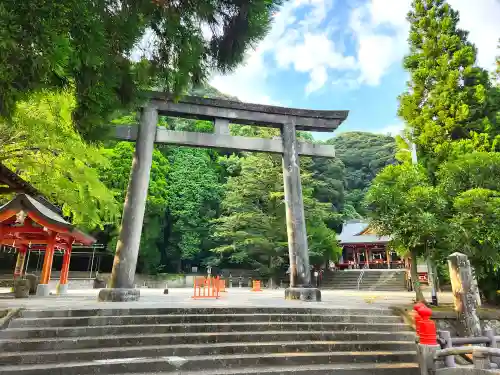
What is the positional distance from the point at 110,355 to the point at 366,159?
50.0 metres

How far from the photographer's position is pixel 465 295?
6.48m

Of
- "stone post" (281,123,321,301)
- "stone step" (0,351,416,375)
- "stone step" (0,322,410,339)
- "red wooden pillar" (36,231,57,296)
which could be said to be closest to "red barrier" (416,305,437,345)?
"stone step" (0,351,416,375)

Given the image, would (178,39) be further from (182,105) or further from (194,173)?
(194,173)

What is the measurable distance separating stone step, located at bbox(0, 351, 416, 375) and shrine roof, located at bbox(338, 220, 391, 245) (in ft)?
74.0

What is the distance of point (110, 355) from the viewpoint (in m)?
4.52

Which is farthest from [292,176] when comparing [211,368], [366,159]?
[366,159]

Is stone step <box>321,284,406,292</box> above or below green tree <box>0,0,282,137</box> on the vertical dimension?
below

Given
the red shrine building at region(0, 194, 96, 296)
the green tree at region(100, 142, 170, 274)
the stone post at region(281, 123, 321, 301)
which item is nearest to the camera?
the stone post at region(281, 123, 321, 301)

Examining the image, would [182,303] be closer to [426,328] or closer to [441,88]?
[426,328]

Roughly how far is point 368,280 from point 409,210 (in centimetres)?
1823

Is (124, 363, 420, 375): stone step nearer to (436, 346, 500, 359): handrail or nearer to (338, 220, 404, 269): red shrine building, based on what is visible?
(436, 346, 500, 359): handrail

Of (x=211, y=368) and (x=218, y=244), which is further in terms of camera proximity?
(x=218, y=244)

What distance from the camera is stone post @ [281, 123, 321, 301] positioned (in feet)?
28.2

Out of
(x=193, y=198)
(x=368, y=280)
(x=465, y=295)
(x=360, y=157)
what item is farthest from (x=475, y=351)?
(x=360, y=157)
